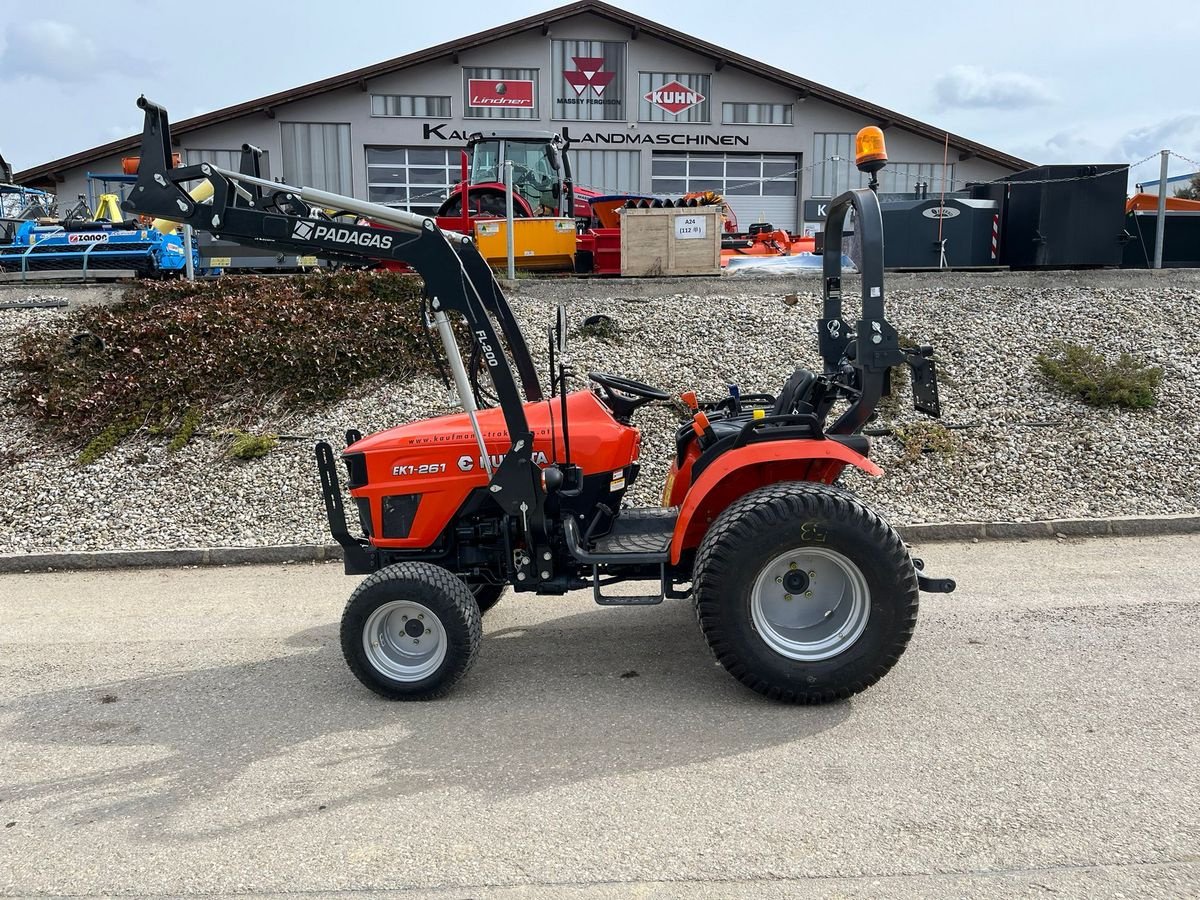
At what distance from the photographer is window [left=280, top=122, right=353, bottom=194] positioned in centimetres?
2395

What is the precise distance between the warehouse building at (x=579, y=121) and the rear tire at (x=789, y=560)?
21114 millimetres

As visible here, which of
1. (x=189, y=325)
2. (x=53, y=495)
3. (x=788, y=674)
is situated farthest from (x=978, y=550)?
(x=189, y=325)

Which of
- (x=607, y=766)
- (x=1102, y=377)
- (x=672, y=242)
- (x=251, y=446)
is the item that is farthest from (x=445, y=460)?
(x=672, y=242)

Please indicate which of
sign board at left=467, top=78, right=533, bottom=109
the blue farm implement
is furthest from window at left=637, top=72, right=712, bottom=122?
the blue farm implement

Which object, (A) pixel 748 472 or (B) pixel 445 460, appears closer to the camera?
(A) pixel 748 472

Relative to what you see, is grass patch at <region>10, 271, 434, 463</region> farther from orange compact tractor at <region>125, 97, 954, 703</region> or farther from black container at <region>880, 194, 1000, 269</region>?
black container at <region>880, 194, 1000, 269</region>

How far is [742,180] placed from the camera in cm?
2498

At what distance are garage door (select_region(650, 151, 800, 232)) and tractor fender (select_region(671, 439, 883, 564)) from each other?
21402 millimetres

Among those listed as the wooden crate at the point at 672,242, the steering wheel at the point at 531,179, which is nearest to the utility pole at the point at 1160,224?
the wooden crate at the point at 672,242

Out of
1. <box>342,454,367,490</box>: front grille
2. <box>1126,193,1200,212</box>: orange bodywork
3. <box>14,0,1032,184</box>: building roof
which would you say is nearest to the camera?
<box>342,454,367,490</box>: front grille

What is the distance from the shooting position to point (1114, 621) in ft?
16.2

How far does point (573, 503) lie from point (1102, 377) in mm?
6435

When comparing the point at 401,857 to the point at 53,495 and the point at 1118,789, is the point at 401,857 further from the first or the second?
the point at 53,495

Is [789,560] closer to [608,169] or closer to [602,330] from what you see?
[602,330]
